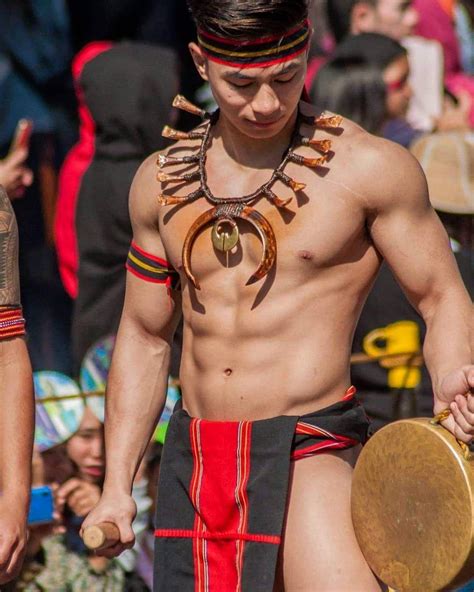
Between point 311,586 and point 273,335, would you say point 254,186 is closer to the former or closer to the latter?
point 273,335

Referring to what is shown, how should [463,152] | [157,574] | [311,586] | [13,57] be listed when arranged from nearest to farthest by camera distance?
1. [311,586]
2. [157,574]
3. [463,152]
4. [13,57]

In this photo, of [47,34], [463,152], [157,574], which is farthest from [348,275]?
[47,34]

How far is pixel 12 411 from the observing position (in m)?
4.30

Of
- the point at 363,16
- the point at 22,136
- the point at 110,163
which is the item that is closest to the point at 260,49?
the point at 110,163

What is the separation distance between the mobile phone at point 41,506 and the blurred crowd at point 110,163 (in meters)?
0.02

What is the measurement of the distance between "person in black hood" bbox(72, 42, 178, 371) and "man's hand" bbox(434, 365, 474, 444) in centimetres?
302

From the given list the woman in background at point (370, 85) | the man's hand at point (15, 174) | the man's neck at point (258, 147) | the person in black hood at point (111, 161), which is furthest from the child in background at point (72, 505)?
the man's neck at point (258, 147)

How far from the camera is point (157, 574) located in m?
4.54

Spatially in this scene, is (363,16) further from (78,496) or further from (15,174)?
(78,496)

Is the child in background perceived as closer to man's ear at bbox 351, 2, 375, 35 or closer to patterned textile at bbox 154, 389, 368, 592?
patterned textile at bbox 154, 389, 368, 592

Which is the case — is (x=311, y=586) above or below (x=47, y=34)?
above

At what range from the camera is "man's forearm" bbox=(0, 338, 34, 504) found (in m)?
4.24

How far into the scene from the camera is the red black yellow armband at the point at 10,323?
436 centimetres

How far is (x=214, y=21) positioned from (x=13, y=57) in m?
3.79
